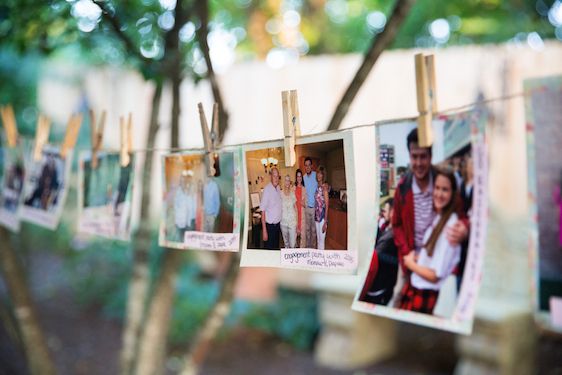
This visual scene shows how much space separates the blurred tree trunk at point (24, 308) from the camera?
96.7 inches

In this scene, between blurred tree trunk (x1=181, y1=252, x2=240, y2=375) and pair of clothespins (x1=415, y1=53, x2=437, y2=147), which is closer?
pair of clothespins (x1=415, y1=53, x2=437, y2=147)

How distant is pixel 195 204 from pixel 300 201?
0.34 m

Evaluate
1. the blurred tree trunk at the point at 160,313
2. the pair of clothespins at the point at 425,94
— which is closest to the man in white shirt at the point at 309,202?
the pair of clothespins at the point at 425,94

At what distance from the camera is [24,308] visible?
2473 millimetres

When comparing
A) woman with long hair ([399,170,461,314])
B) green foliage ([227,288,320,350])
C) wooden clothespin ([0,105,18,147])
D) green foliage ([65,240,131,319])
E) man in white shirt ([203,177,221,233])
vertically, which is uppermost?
wooden clothespin ([0,105,18,147])

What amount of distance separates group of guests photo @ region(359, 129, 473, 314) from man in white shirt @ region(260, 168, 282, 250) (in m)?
0.23

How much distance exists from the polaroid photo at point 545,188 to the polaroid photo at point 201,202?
0.81 meters

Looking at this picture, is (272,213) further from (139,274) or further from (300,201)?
(139,274)

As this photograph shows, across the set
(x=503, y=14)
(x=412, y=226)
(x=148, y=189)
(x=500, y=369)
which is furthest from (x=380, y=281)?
(x=503, y=14)

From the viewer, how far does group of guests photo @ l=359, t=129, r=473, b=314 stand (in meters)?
1.09

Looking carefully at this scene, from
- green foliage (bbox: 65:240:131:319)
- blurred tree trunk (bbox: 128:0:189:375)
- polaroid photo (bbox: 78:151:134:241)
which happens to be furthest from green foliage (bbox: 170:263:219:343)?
polaroid photo (bbox: 78:151:134:241)

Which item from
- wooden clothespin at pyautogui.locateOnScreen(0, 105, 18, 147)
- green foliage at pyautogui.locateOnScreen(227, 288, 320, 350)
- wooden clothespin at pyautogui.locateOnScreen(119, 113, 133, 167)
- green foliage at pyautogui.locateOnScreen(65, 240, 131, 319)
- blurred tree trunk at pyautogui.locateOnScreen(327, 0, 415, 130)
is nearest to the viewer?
wooden clothespin at pyautogui.locateOnScreen(119, 113, 133, 167)

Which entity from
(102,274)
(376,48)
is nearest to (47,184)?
(376,48)

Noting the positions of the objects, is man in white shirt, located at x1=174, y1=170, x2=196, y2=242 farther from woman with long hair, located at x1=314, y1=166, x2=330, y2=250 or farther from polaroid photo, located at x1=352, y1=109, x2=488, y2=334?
polaroid photo, located at x1=352, y1=109, x2=488, y2=334
